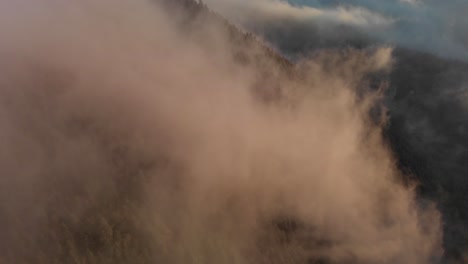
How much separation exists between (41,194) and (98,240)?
20.1m

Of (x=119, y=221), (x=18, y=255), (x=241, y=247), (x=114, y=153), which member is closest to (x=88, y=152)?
A: (x=114, y=153)

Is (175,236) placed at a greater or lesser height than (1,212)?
greater

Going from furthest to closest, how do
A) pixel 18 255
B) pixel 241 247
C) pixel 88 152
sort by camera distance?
pixel 241 247 < pixel 88 152 < pixel 18 255

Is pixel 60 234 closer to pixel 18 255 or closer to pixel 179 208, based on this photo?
pixel 18 255

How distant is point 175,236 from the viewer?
16062 centimetres

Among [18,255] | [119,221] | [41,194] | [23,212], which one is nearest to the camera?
[18,255]

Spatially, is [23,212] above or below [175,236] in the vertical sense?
below

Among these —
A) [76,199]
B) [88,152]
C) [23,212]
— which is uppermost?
[88,152]

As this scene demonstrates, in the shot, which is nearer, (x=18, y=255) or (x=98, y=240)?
(x=18, y=255)

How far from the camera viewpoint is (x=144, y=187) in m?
169

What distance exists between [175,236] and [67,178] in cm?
3971

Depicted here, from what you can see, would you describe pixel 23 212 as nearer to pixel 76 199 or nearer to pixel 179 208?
pixel 76 199

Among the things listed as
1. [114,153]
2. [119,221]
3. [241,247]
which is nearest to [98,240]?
[119,221]

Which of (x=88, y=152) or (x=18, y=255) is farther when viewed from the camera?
(x=88, y=152)
